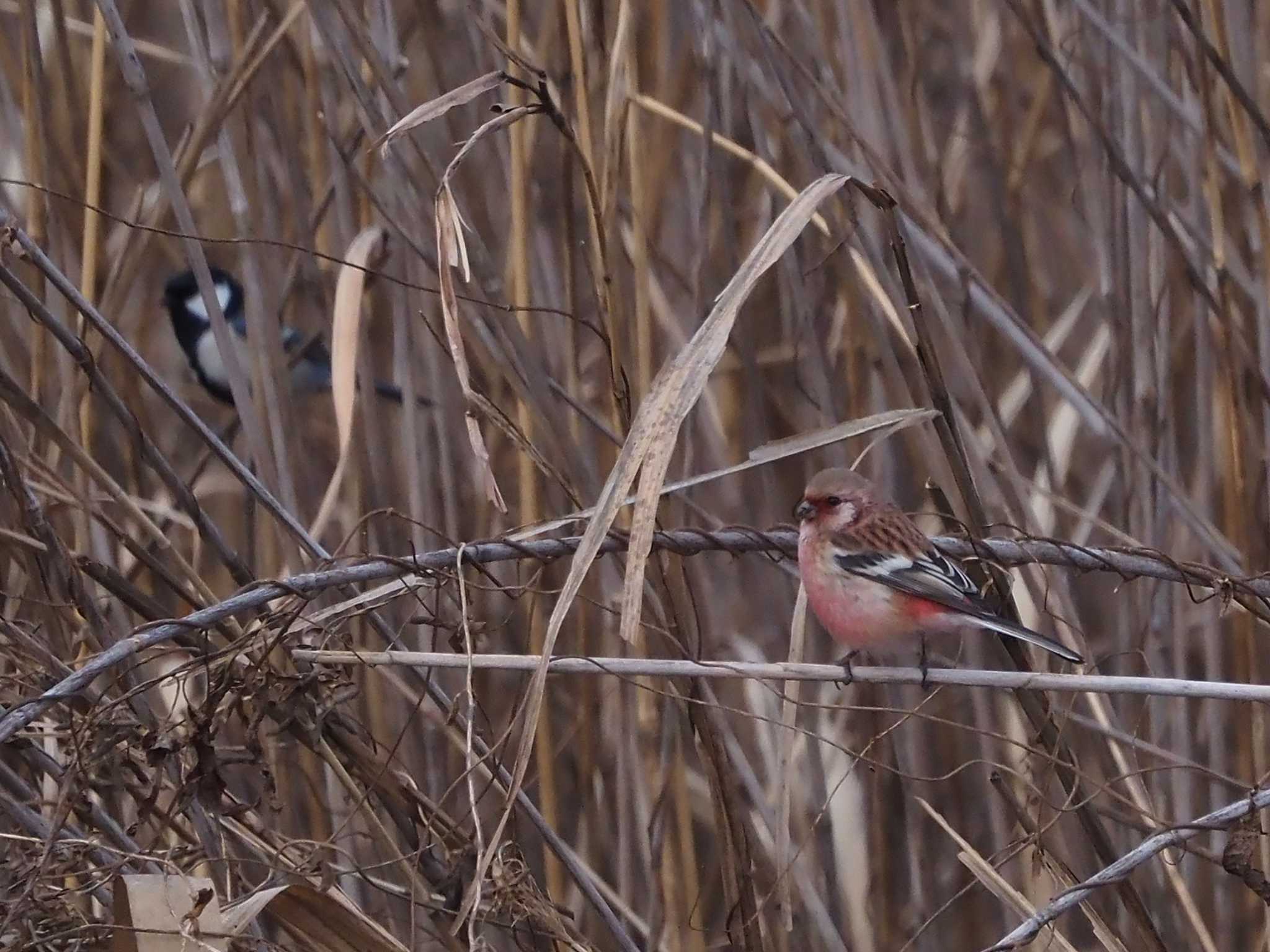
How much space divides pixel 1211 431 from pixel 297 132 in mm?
1765

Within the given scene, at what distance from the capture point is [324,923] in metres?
1.62

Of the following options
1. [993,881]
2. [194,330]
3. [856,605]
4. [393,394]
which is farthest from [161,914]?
[194,330]

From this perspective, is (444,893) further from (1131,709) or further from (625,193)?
(1131,709)

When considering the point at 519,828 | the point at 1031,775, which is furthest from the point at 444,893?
the point at 1031,775

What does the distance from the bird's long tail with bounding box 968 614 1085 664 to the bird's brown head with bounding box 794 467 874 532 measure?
0.37 meters

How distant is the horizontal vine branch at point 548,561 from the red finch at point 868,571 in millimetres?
234

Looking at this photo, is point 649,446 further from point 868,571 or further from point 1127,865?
point 868,571

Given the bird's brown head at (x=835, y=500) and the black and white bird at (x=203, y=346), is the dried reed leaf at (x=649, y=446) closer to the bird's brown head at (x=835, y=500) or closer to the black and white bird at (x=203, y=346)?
the bird's brown head at (x=835, y=500)

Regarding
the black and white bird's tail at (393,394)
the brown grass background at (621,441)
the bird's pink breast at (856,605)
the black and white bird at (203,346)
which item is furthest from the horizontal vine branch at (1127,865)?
the black and white bird at (203,346)

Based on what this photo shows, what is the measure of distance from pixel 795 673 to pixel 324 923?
2.05 feet

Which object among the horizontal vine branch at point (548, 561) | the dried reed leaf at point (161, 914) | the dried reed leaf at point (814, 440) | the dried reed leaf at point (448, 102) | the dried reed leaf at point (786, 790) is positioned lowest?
the dried reed leaf at point (786, 790)

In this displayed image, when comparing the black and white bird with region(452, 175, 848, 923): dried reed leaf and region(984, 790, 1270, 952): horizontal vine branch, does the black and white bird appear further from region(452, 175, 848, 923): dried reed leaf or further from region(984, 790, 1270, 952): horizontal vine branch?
region(984, 790, 1270, 952): horizontal vine branch

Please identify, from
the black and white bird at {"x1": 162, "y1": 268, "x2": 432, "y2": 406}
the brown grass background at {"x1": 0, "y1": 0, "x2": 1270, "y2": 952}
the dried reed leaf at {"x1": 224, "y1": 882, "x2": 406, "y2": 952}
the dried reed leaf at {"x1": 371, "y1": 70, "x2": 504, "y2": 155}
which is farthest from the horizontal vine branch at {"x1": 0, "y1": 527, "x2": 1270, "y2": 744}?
the black and white bird at {"x1": 162, "y1": 268, "x2": 432, "y2": 406}

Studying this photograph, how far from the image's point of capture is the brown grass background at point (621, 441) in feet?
5.81
